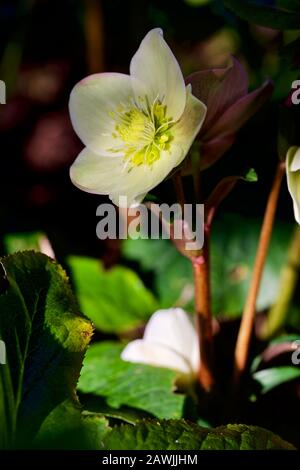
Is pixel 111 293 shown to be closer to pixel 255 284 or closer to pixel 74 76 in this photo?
pixel 255 284

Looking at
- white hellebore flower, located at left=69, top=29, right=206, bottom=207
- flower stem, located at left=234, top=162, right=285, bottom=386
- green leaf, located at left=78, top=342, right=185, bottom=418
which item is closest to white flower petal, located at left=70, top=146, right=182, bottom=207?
white hellebore flower, located at left=69, top=29, right=206, bottom=207

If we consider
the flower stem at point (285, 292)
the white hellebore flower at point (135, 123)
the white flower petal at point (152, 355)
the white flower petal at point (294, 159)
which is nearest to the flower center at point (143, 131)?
the white hellebore flower at point (135, 123)

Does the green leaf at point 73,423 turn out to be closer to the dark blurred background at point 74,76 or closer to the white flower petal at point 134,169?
the white flower petal at point 134,169

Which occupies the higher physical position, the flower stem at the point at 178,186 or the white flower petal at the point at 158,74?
the white flower petal at the point at 158,74

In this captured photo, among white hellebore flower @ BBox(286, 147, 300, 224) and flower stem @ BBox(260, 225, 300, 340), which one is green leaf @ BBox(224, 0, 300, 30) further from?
flower stem @ BBox(260, 225, 300, 340)

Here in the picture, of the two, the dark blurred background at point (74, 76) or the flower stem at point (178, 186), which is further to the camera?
the dark blurred background at point (74, 76)

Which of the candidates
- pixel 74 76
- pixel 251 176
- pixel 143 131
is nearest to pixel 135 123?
pixel 143 131
